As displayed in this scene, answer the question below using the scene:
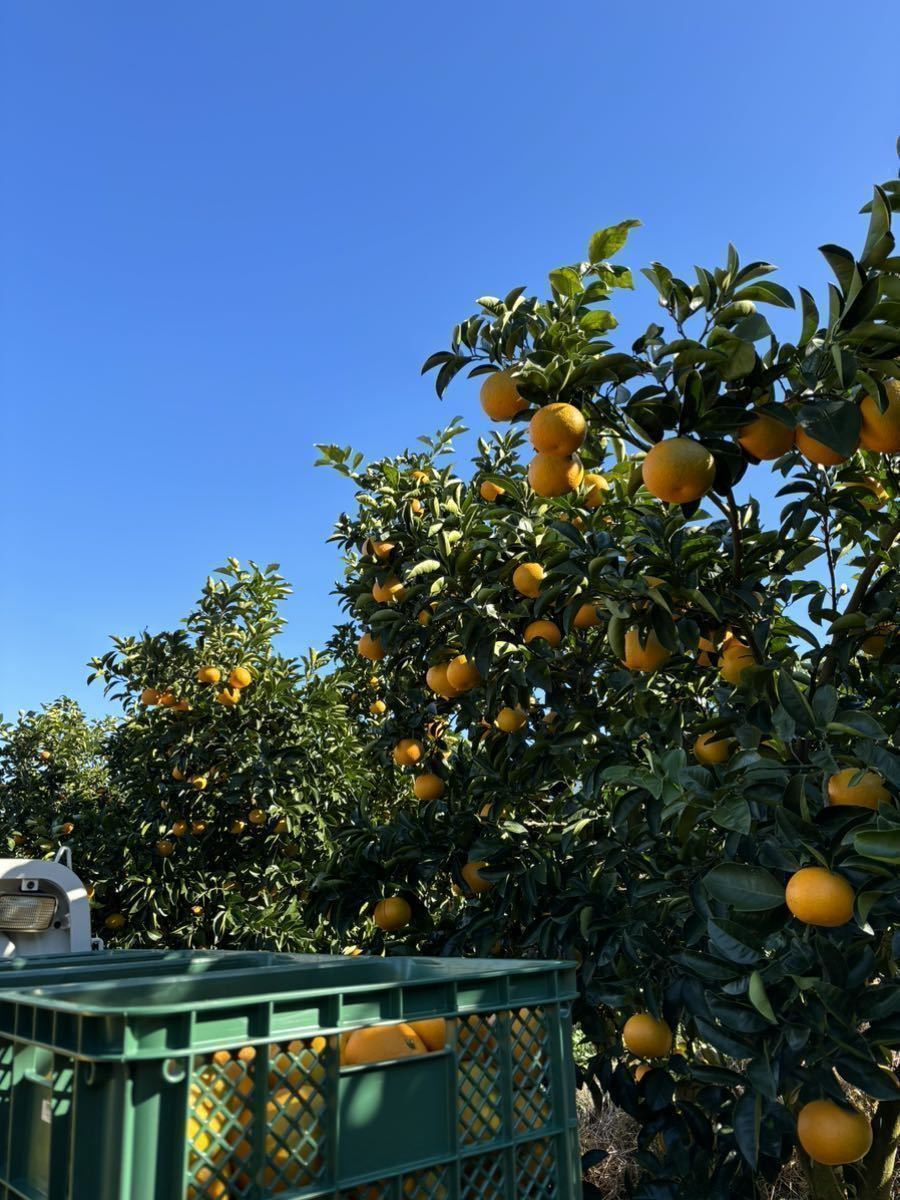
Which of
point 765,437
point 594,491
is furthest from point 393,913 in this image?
point 765,437

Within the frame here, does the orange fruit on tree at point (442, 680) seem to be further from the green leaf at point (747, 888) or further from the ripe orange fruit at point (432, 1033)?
the ripe orange fruit at point (432, 1033)

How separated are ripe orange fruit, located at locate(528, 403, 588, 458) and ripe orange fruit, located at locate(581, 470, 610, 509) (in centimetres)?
76

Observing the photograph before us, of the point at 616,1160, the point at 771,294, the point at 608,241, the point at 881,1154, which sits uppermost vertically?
the point at 608,241

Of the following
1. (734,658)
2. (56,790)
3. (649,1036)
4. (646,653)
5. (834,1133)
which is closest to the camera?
(834,1133)

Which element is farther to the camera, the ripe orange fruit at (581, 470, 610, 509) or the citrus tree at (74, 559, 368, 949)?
the citrus tree at (74, 559, 368, 949)

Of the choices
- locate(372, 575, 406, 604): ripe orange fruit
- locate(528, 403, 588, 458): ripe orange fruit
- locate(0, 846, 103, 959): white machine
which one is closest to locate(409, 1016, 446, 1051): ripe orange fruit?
locate(528, 403, 588, 458): ripe orange fruit

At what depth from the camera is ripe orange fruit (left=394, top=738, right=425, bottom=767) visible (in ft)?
11.6

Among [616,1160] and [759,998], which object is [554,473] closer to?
[759,998]

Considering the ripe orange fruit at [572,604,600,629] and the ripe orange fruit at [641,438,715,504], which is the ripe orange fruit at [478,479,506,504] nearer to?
the ripe orange fruit at [572,604,600,629]

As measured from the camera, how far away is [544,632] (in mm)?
2799

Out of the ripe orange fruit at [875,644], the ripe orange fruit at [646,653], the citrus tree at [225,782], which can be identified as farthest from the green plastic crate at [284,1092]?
the citrus tree at [225,782]

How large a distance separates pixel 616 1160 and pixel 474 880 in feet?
5.35

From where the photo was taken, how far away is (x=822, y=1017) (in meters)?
1.74

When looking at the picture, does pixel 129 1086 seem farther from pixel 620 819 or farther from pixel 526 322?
pixel 526 322
